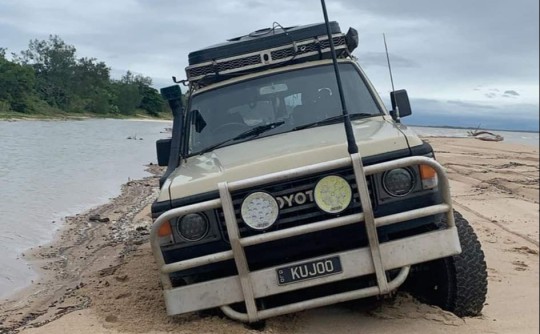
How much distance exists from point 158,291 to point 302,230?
82.1 inches

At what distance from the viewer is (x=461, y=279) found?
408cm

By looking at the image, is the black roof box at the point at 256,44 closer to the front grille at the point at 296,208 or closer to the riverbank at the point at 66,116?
the front grille at the point at 296,208

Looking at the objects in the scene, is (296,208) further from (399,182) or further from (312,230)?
(399,182)

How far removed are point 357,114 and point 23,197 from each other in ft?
28.9

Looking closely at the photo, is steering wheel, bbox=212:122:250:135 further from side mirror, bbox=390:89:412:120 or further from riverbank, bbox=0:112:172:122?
riverbank, bbox=0:112:172:122

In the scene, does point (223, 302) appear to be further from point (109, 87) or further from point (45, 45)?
point (109, 87)

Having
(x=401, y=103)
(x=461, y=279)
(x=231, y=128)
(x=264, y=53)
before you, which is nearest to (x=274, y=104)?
(x=231, y=128)

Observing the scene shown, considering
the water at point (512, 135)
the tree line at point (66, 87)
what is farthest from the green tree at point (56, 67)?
the water at point (512, 135)

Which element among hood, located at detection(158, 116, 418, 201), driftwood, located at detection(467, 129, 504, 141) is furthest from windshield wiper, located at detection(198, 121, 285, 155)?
driftwood, located at detection(467, 129, 504, 141)

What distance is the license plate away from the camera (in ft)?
12.2

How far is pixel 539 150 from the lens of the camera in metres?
Result: 1.32

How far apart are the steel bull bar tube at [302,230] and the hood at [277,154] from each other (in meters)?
0.16

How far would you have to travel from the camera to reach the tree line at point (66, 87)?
17.5 metres

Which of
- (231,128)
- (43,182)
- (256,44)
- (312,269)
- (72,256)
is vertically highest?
(256,44)
